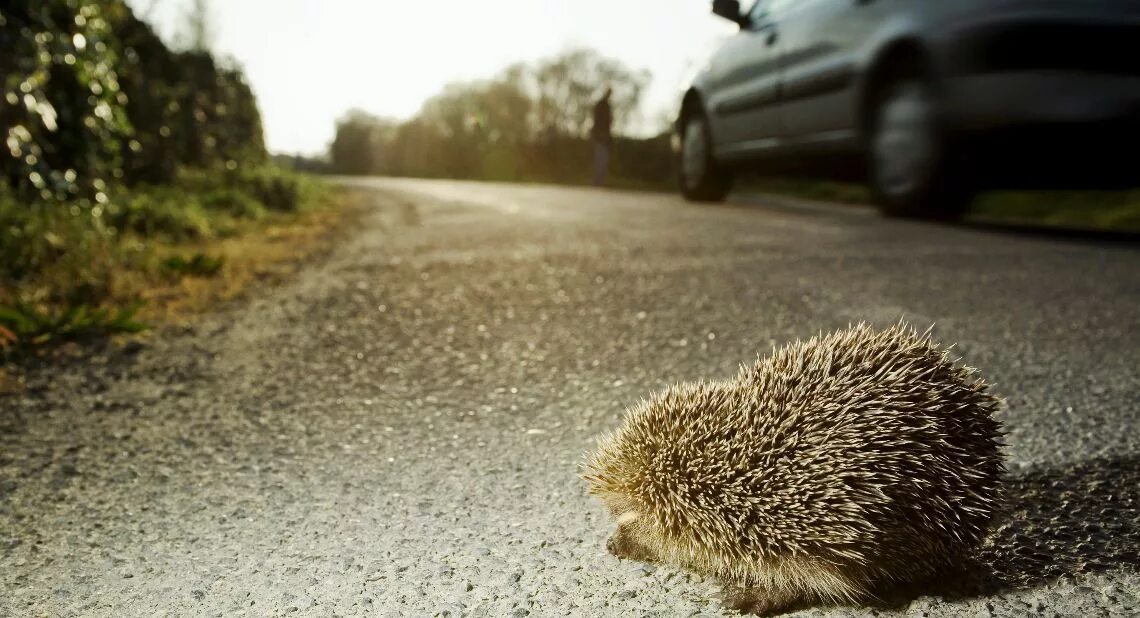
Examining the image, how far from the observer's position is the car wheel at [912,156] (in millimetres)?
7148

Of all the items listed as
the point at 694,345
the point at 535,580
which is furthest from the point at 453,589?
the point at 694,345

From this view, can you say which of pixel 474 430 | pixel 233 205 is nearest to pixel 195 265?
pixel 474 430

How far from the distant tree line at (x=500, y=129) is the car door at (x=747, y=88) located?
27178mm

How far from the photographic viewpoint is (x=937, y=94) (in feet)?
22.6

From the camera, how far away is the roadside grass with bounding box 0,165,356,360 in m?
4.82

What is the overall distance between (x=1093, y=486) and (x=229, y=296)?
4.96 metres

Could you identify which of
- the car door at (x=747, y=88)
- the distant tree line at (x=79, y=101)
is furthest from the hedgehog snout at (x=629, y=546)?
the car door at (x=747, y=88)

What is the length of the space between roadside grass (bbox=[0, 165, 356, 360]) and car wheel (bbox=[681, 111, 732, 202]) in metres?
4.54

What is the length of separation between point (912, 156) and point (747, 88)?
96.7 inches

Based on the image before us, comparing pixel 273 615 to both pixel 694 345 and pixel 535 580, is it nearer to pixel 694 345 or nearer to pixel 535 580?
pixel 535 580

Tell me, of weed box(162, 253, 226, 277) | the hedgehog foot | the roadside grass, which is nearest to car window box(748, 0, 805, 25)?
the roadside grass

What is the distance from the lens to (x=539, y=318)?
513 cm

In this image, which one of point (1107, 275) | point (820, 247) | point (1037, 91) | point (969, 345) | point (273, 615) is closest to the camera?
point (273, 615)

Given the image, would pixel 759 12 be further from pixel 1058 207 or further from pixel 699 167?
pixel 1058 207
